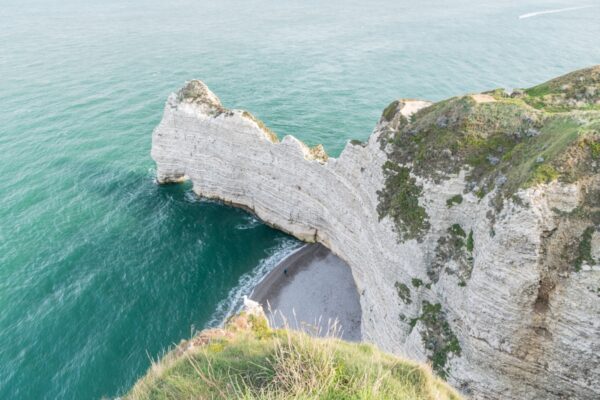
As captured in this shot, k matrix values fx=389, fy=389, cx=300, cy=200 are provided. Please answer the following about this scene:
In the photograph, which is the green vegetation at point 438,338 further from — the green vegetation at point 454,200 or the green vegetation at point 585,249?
the green vegetation at point 585,249

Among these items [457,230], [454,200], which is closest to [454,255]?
[457,230]

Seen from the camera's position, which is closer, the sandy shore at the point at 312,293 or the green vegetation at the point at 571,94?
the green vegetation at the point at 571,94

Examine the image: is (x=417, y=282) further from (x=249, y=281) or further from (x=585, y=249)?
(x=249, y=281)

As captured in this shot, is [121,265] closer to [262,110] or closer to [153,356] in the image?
[153,356]

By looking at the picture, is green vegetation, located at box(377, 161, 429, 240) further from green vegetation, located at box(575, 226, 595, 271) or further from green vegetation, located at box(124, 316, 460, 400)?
green vegetation, located at box(124, 316, 460, 400)

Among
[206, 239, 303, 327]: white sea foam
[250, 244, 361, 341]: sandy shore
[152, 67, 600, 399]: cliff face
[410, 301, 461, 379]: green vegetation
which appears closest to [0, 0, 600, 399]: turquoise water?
[206, 239, 303, 327]: white sea foam

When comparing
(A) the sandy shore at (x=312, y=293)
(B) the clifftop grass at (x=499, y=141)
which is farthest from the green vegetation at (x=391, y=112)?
(A) the sandy shore at (x=312, y=293)
